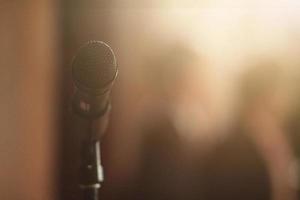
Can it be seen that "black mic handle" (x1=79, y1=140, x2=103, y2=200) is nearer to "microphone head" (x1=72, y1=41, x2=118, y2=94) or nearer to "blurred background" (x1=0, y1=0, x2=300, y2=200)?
"microphone head" (x1=72, y1=41, x2=118, y2=94)

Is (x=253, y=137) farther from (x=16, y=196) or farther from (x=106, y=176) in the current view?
(x=16, y=196)

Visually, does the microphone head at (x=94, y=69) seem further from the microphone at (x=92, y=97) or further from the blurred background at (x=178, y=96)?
the blurred background at (x=178, y=96)

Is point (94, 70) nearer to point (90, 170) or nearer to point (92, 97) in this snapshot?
point (92, 97)

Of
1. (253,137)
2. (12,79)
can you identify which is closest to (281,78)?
(253,137)

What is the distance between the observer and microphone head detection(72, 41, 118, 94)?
2.56ft

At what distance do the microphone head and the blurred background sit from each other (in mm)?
757

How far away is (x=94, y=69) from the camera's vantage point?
781 millimetres

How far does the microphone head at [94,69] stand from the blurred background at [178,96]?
76 centimetres

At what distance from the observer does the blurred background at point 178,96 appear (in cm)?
155

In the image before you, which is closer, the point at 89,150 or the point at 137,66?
the point at 89,150

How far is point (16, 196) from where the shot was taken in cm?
149

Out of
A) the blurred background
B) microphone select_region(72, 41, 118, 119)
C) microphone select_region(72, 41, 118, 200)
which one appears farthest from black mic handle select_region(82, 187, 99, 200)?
the blurred background

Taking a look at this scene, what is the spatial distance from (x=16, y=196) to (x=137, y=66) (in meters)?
0.56

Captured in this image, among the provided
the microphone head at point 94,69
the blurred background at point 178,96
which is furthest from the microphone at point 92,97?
the blurred background at point 178,96
